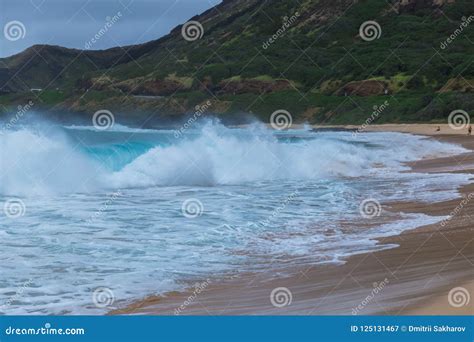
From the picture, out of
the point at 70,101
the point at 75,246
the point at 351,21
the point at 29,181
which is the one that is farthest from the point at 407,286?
the point at 351,21

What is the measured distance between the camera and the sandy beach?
7672 mm

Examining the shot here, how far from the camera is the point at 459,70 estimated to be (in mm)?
79000

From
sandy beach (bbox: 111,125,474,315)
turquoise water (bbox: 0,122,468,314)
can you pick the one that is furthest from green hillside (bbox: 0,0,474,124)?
sandy beach (bbox: 111,125,474,315)

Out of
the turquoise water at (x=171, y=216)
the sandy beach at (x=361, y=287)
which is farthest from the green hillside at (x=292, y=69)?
the sandy beach at (x=361, y=287)

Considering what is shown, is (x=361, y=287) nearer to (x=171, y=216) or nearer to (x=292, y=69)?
(x=171, y=216)

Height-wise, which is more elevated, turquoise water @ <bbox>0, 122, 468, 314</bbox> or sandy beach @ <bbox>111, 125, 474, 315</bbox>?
turquoise water @ <bbox>0, 122, 468, 314</bbox>

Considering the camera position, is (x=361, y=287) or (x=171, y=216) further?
(x=171, y=216)

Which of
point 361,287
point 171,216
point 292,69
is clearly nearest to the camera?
point 361,287

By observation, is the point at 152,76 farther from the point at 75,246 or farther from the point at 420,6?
the point at 75,246

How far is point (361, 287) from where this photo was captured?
862 cm

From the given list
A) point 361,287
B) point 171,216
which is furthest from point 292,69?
point 361,287

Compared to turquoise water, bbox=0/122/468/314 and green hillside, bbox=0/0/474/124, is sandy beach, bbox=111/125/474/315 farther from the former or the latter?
green hillside, bbox=0/0/474/124

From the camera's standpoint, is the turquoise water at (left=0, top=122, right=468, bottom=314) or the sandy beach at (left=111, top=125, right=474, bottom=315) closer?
the sandy beach at (left=111, top=125, right=474, bottom=315)

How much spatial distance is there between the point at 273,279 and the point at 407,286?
1506 mm
